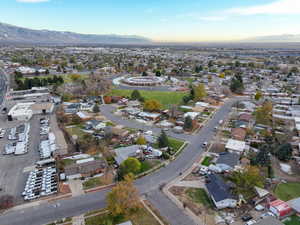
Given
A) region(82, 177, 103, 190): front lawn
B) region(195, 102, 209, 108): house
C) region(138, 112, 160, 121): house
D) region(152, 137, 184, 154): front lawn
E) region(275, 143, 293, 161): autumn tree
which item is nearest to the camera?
region(82, 177, 103, 190): front lawn

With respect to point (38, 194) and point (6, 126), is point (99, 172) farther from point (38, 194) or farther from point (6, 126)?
point (6, 126)

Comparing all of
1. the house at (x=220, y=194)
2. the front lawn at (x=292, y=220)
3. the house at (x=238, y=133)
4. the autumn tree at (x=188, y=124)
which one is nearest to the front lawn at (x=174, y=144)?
the autumn tree at (x=188, y=124)

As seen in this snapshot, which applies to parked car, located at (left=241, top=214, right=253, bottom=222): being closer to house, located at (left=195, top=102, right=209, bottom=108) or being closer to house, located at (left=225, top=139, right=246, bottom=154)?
house, located at (left=225, top=139, right=246, bottom=154)

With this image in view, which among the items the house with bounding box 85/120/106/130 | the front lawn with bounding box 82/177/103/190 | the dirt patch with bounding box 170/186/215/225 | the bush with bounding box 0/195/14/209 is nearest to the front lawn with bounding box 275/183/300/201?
the dirt patch with bounding box 170/186/215/225

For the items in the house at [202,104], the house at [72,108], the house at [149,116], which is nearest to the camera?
the house at [149,116]

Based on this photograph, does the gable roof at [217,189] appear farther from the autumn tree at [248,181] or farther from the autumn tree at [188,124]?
the autumn tree at [188,124]

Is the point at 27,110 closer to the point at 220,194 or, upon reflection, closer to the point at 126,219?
the point at 126,219

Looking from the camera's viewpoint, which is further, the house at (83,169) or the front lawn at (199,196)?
the house at (83,169)
